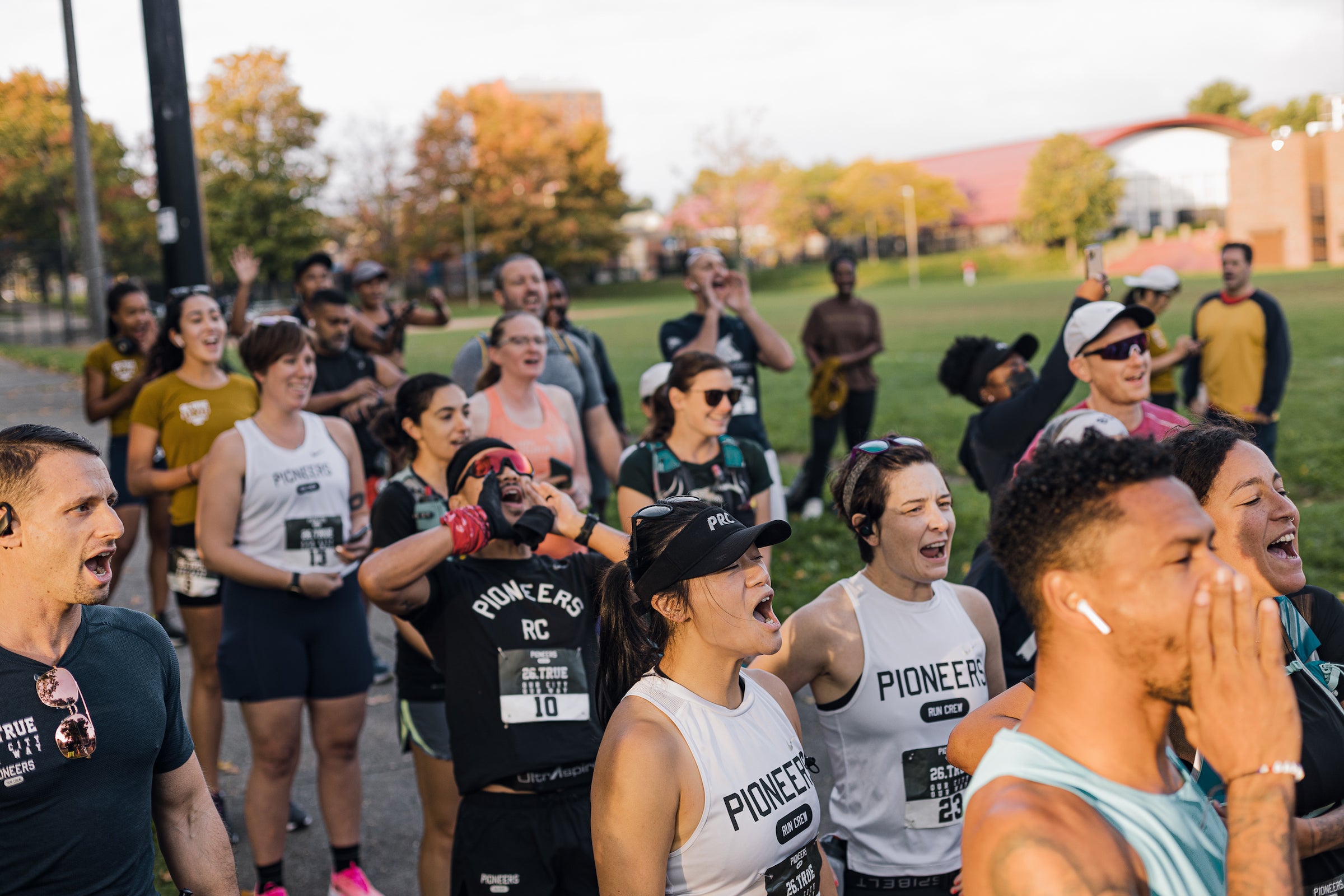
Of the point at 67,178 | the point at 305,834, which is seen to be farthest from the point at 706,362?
the point at 67,178

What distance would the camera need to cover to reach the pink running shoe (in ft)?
14.8

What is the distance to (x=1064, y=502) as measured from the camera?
1.83 meters

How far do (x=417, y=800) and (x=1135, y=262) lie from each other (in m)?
71.9

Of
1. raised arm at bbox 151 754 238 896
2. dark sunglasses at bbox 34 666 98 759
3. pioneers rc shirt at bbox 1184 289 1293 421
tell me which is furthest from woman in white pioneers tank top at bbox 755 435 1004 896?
pioneers rc shirt at bbox 1184 289 1293 421

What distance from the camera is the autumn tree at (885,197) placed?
85.8m

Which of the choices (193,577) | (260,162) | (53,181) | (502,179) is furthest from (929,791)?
(502,179)

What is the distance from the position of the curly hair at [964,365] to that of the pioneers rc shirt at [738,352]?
4.93 ft

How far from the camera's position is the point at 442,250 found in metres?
70.9

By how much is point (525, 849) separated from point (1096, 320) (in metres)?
3.05

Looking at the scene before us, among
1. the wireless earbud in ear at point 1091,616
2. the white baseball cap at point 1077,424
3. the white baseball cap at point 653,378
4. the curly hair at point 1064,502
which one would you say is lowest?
the wireless earbud in ear at point 1091,616

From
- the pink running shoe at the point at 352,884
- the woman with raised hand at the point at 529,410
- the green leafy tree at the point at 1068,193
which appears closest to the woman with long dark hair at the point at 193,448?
the pink running shoe at the point at 352,884

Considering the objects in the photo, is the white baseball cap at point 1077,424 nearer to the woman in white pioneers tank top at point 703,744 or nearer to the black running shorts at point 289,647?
the woman in white pioneers tank top at point 703,744

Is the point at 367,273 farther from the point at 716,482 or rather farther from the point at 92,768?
the point at 92,768

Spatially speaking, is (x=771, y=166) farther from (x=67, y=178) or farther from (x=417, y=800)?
(x=417, y=800)
